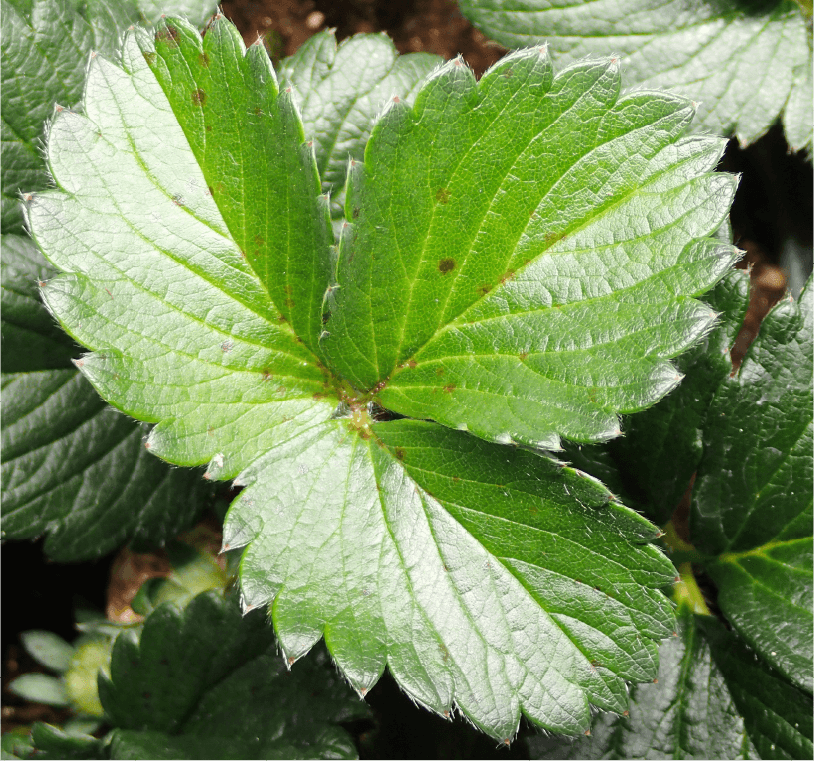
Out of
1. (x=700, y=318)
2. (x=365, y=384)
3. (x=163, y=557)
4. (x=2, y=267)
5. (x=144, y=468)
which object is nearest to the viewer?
(x=700, y=318)

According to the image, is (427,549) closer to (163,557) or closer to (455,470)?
(455,470)

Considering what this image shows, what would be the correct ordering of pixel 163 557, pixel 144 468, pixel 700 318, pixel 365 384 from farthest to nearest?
1. pixel 163 557
2. pixel 144 468
3. pixel 365 384
4. pixel 700 318

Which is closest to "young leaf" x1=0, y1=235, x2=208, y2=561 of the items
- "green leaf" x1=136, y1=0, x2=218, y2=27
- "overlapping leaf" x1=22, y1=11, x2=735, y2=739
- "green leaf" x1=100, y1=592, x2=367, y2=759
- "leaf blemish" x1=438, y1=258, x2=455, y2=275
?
"green leaf" x1=100, y1=592, x2=367, y2=759

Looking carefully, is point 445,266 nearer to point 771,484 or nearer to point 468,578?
point 468,578

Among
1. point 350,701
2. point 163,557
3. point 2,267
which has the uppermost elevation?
point 2,267

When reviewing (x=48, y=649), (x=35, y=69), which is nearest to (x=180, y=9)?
(x=35, y=69)

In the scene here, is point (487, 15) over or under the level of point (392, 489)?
over

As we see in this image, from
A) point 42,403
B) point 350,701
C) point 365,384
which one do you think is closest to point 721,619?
point 350,701
